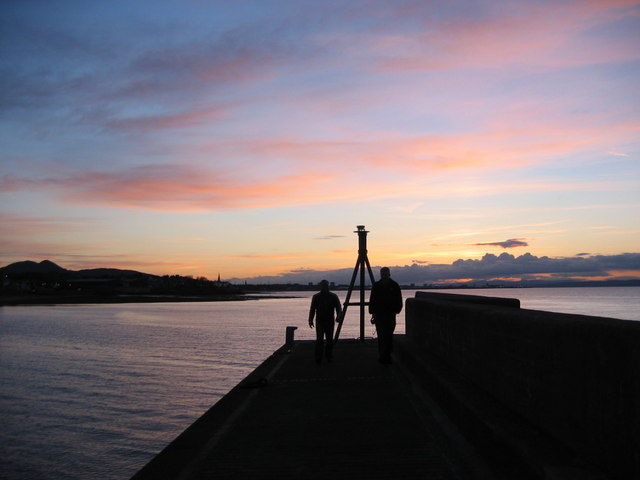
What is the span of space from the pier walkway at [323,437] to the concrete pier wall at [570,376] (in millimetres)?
748

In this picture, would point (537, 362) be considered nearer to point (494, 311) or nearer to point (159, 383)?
point (494, 311)

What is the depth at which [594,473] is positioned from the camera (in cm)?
376

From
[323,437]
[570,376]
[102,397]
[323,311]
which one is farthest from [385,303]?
[102,397]

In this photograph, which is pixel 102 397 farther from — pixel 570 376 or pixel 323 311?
pixel 570 376

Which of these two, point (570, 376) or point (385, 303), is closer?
point (570, 376)

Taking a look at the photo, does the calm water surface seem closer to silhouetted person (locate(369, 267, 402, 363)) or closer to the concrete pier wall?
silhouetted person (locate(369, 267, 402, 363))

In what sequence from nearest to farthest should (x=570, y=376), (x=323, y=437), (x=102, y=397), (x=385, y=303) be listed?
(x=570, y=376), (x=323, y=437), (x=385, y=303), (x=102, y=397)

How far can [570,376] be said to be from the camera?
4.32m

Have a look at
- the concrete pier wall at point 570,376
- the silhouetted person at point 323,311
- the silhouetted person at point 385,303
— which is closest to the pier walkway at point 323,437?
the concrete pier wall at point 570,376

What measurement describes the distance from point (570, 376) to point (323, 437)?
2946mm

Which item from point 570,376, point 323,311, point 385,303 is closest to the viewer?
point 570,376

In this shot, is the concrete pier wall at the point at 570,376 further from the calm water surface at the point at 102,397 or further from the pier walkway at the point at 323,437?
the calm water surface at the point at 102,397

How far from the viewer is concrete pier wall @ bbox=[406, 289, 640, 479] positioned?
138 inches

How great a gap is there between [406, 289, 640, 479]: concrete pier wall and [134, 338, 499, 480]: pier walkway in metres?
0.75
